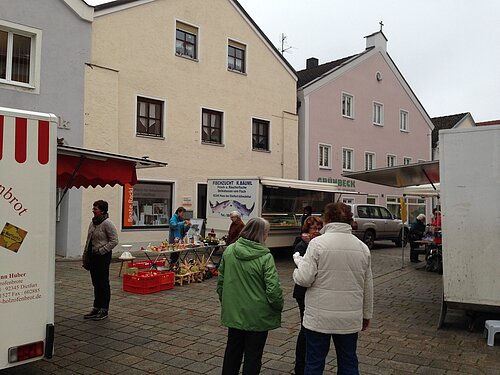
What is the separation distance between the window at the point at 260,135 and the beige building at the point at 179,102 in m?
0.04

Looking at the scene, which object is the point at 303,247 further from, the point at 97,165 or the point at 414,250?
the point at 414,250

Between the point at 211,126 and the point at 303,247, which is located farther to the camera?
the point at 211,126

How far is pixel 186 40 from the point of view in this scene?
1784cm

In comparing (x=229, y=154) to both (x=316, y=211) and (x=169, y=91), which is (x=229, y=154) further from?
(x=316, y=211)

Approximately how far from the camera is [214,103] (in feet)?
60.5

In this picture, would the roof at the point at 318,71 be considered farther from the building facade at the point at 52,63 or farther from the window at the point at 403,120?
the building facade at the point at 52,63

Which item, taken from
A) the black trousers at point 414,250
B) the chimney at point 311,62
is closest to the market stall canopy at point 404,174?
the black trousers at point 414,250

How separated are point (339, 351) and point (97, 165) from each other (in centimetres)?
397

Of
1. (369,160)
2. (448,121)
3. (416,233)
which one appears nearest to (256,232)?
(416,233)

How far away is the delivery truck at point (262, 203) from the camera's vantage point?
13469 millimetres

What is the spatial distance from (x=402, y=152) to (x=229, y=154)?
14.4 meters

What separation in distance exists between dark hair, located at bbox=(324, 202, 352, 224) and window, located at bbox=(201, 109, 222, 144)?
14597 millimetres

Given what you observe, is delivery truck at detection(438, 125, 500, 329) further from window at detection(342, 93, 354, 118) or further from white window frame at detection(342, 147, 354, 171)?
window at detection(342, 93, 354, 118)

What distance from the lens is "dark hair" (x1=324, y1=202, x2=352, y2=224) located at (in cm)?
376
